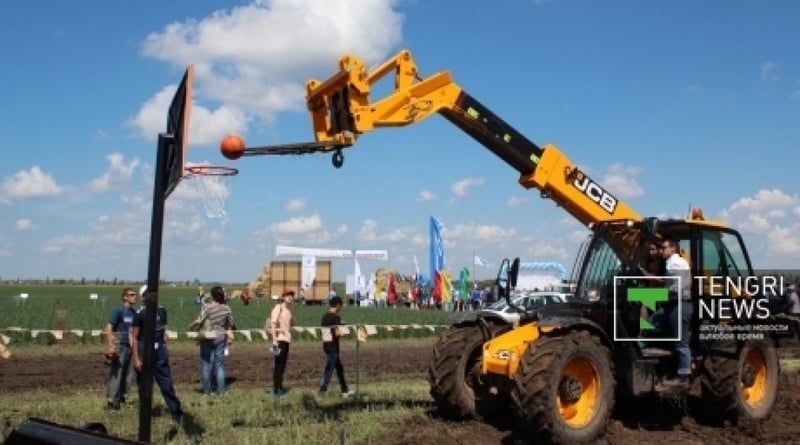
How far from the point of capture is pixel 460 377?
1001 centimetres

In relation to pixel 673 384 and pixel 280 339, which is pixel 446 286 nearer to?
pixel 280 339

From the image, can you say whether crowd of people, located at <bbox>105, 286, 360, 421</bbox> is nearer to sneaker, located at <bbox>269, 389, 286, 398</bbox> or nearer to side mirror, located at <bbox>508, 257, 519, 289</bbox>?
sneaker, located at <bbox>269, 389, 286, 398</bbox>

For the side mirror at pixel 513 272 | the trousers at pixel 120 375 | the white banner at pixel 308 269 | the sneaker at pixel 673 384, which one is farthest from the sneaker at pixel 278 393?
the white banner at pixel 308 269

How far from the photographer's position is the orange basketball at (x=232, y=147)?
7535 millimetres

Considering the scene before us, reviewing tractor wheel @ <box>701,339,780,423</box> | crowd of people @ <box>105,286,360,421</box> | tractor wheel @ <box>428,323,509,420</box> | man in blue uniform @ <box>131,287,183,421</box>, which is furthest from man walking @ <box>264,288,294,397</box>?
tractor wheel @ <box>701,339,780,423</box>

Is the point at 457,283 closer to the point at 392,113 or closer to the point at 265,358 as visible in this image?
the point at 265,358

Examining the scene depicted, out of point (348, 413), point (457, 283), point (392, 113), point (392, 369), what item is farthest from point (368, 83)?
point (457, 283)

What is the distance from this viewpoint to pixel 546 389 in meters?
8.23

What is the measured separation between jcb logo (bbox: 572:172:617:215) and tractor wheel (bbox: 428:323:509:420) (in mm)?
2126

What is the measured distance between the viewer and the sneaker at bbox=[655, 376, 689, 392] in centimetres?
954

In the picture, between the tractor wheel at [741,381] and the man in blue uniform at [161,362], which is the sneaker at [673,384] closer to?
the tractor wheel at [741,381]

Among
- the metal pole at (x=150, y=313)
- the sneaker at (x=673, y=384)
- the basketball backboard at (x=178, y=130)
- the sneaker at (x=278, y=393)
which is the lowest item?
the sneaker at (x=278, y=393)

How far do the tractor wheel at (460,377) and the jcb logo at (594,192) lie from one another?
2.13 m

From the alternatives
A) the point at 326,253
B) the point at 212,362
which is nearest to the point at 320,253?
the point at 326,253
